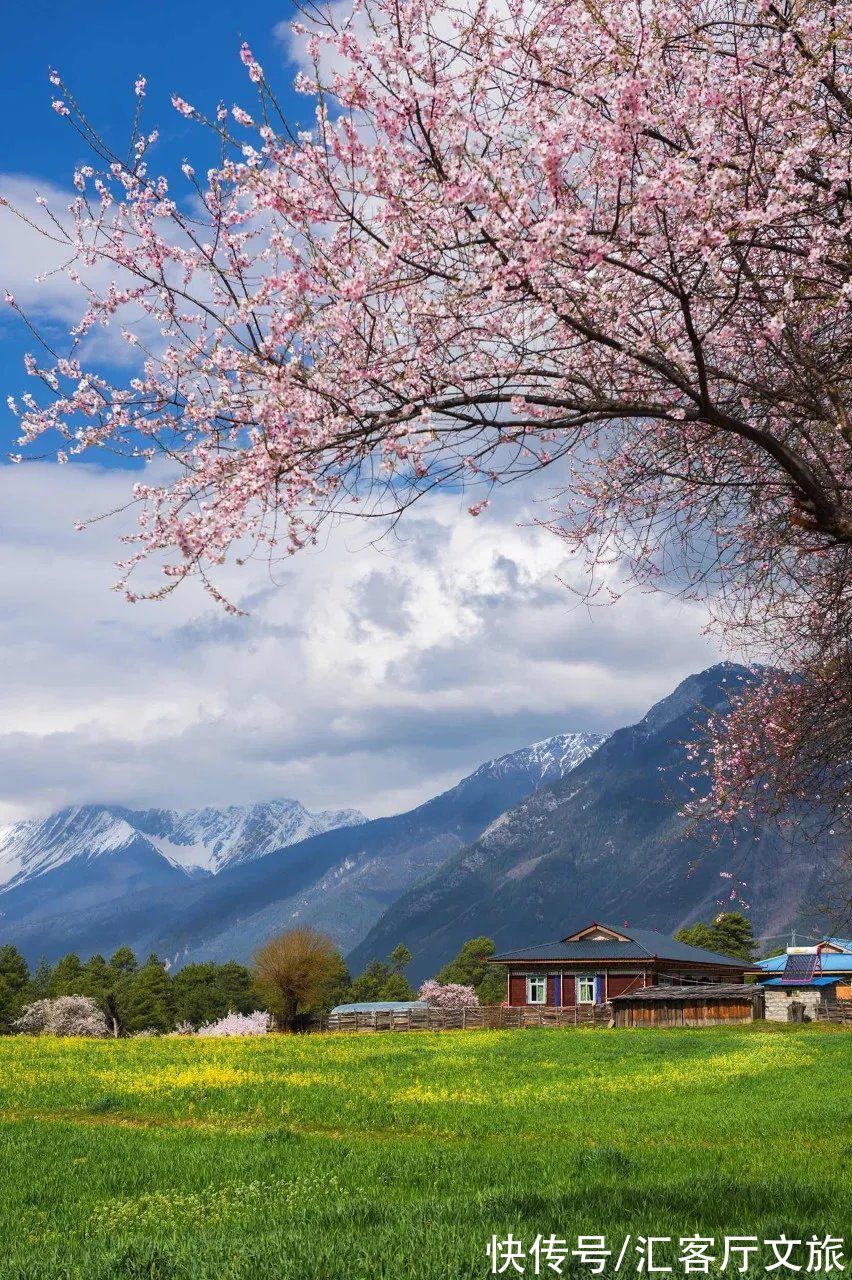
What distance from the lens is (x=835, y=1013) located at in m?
57.6

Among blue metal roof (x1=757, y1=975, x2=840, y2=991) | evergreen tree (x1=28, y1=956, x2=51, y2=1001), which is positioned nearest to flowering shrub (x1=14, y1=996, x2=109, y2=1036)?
evergreen tree (x1=28, y1=956, x2=51, y2=1001)

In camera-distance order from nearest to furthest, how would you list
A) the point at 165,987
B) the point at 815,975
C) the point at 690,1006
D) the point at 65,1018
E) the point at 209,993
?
the point at 690,1006 → the point at 65,1018 → the point at 815,975 → the point at 165,987 → the point at 209,993

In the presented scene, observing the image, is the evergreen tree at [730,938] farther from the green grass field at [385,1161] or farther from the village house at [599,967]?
the green grass field at [385,1161]

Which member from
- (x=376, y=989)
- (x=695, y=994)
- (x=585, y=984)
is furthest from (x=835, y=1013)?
(x=376, y=989)

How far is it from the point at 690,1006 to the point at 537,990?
18.7 m

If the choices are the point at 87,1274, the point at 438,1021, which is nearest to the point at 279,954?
the point at 438,1021

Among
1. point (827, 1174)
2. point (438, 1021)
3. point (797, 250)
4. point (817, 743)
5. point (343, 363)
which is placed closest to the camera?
point (343, 363)

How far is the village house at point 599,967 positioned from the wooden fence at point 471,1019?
18686 millimetres

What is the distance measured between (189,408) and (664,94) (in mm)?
4379

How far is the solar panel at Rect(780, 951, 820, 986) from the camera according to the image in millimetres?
92438

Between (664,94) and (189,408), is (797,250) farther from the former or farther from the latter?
(189,408)

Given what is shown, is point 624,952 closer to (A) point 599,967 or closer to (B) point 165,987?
(A) point 599,967

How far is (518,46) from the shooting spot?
8.45 meters

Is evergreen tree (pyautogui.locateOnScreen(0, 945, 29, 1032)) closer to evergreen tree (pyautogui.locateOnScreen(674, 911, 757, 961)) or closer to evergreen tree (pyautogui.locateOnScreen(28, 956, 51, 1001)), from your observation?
evergreen tree (pyautogui.locateOnScreen(28, 956, 51, 1001))
